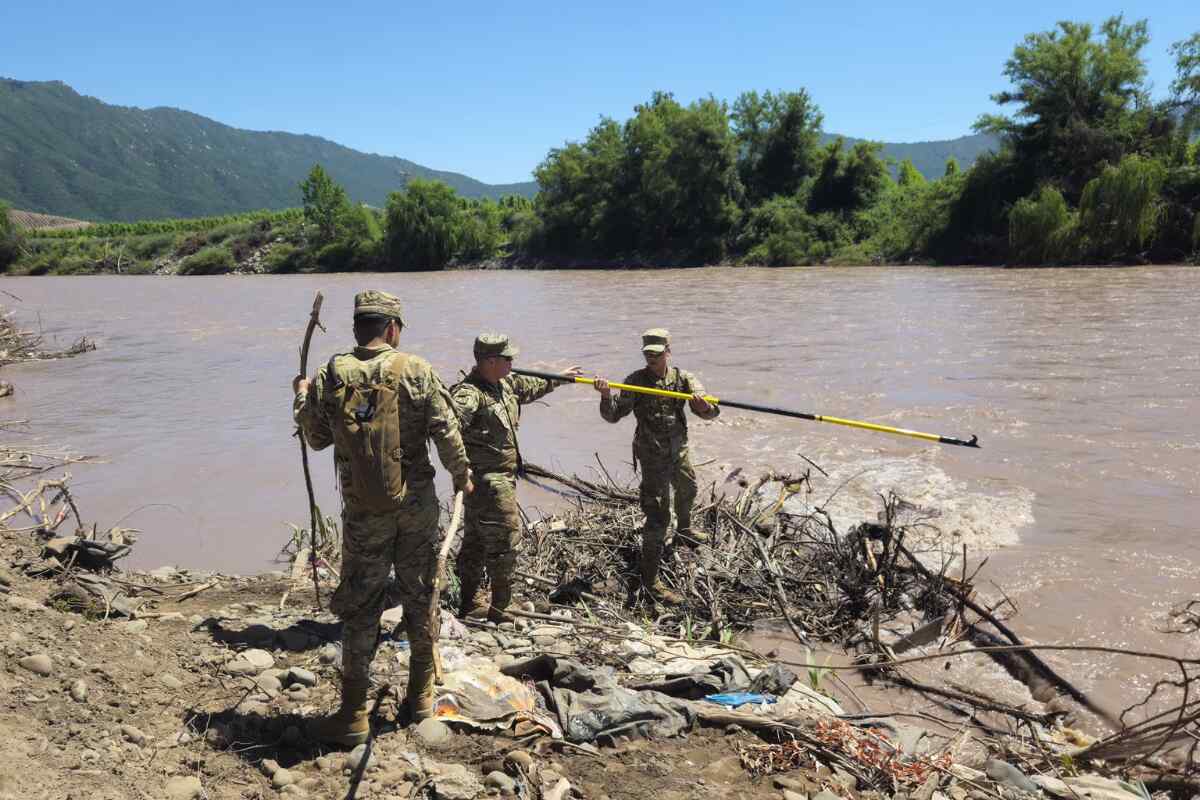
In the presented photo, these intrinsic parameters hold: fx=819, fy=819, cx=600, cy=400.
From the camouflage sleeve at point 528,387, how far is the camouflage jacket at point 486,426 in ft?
0.92

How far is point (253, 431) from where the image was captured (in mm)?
11234

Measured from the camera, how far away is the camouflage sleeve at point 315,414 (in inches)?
133

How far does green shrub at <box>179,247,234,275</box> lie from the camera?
62188 mm

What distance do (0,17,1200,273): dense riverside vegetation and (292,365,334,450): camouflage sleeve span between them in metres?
33.8

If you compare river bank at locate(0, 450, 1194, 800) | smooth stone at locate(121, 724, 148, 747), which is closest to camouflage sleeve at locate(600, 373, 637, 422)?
river bank at locate(0, 450, 1194, 800)

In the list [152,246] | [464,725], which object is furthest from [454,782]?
[152,246]

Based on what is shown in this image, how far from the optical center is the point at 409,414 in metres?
3.43

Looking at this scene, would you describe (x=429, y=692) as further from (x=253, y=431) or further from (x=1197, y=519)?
(x=253, y=431)

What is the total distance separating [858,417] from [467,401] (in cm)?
778

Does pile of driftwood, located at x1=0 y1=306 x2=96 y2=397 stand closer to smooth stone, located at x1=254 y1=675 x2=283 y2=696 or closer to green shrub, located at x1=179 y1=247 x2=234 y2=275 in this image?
smooth stone, located at x1=254 y1=675 x2=283 y2=696

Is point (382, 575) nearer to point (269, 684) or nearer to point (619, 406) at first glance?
point (269, 684)

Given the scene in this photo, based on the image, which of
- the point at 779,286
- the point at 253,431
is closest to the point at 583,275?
the point at 779,286

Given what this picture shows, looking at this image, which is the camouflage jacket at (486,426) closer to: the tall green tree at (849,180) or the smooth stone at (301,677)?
the smooth stone at (301,677)

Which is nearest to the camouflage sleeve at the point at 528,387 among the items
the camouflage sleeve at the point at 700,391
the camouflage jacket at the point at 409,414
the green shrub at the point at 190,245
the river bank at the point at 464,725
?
the camouflage sleeve at the point at 700,391
